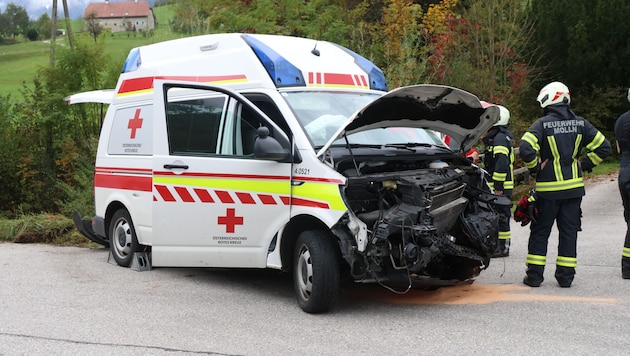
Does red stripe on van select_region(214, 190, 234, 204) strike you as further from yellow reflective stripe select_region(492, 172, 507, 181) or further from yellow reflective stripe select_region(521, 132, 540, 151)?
yellow reflective stripe select_region(492, 172, 507, 181)

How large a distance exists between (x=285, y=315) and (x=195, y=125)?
2208 millimetres

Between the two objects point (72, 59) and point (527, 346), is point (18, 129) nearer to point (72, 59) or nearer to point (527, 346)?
point (72, 59)

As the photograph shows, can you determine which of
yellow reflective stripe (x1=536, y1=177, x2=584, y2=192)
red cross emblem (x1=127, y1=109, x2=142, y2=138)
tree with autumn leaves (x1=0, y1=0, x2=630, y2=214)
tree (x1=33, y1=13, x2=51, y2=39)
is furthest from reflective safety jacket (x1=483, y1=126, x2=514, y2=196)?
tree (x1=33, y1=13, x2=51, y2=39)

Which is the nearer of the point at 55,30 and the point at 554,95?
the point at 554,95

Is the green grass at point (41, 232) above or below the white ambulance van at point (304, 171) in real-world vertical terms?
below

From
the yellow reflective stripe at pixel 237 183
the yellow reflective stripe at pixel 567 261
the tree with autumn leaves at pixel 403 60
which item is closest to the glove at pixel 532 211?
the yellow reflective stripe at pixel 567 261

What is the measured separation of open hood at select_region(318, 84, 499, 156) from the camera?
5879mm

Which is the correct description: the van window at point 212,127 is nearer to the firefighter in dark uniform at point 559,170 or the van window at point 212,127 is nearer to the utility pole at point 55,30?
the firefighter in dark uniform at point 559,170

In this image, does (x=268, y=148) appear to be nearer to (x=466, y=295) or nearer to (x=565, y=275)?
(x=466, y=295)

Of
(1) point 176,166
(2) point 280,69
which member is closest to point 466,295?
(2) point 280,69

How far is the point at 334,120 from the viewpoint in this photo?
6496 millimetres

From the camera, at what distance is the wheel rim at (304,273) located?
5.96 m

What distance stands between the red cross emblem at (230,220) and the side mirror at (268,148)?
2.55ft

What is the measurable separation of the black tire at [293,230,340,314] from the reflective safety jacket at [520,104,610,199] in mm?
2189
